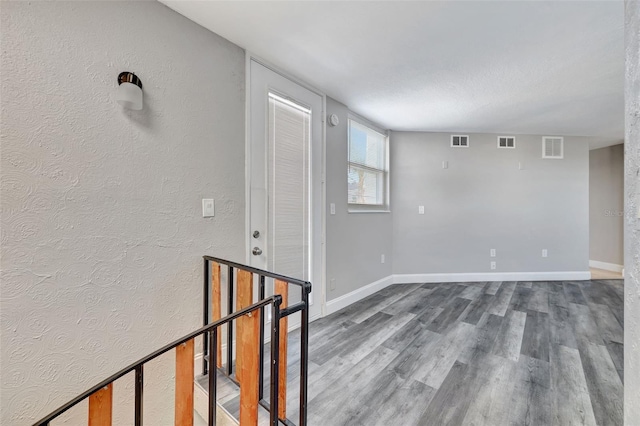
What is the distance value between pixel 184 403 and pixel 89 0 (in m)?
1.94

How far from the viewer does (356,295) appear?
3256mm

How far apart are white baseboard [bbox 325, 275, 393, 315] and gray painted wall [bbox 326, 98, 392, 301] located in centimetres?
5

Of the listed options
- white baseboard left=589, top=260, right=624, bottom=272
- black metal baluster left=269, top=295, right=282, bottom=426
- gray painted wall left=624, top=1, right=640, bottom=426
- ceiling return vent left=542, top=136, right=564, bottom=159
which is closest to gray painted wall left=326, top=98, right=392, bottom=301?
black metal baluster left=269, top=295, right=282, bottom=426

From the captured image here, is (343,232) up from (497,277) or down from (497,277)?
up

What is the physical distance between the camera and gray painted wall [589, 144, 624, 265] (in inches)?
191

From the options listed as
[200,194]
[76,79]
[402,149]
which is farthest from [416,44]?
[402,149]

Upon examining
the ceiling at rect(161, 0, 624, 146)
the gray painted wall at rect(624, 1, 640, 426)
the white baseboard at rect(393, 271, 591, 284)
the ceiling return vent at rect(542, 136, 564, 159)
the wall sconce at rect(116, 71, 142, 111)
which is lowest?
the white baseboard at rect(393, 271, 591, 284)

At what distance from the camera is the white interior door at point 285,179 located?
2.07 metres

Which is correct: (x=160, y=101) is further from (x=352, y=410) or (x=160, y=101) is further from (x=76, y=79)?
(x=352, y=410)

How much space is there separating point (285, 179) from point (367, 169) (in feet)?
5.46

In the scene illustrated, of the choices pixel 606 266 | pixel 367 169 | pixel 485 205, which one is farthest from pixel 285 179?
pixel 606 266

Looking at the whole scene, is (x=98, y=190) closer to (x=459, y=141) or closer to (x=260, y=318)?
(x=260, y=318)

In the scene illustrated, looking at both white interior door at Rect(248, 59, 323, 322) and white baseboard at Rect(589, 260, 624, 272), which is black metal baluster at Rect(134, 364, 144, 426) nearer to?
white interior door at Rect(248, 59, 323, 322)

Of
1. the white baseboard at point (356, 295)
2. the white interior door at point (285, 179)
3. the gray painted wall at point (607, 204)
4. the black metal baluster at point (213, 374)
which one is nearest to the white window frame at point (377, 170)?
the white interior door at point (285, 179)
